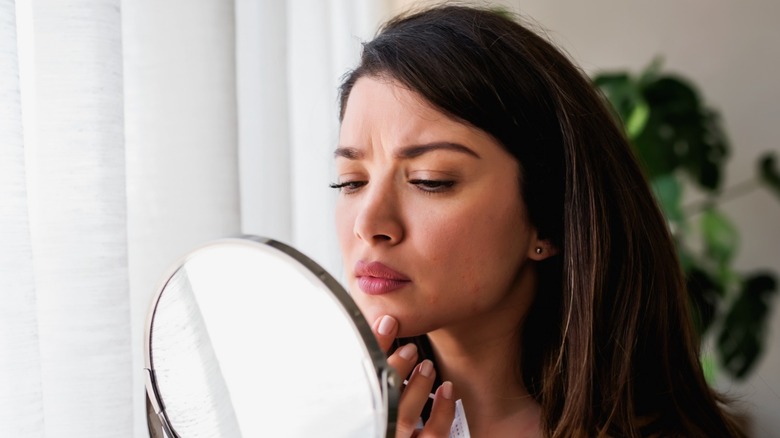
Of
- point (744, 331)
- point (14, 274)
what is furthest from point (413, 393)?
point (744, 331)

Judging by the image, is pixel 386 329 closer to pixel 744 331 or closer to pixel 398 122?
pixel 398 122

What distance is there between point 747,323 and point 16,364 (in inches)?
66.3

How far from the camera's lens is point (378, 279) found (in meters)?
0.75

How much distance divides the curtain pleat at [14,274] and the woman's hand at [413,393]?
299mm

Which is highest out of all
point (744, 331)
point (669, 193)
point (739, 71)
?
point (739, 71)

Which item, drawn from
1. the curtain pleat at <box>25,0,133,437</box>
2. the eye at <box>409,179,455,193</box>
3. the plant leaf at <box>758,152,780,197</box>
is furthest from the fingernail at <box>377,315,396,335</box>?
the plant leaf at <box>758,152,780,197</box>

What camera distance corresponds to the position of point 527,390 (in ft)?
2.93

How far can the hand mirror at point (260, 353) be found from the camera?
498mm

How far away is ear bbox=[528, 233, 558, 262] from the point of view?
85 centimetres

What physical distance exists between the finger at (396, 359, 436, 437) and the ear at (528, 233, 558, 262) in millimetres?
176

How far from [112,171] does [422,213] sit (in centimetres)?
32

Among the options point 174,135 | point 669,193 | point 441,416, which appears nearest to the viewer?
point 441,416

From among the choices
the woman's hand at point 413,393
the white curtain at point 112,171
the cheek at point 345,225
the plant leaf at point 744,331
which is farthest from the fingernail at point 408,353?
the plant leaf at point 744,331

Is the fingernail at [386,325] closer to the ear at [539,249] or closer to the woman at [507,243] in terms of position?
the woman at [507,243]
